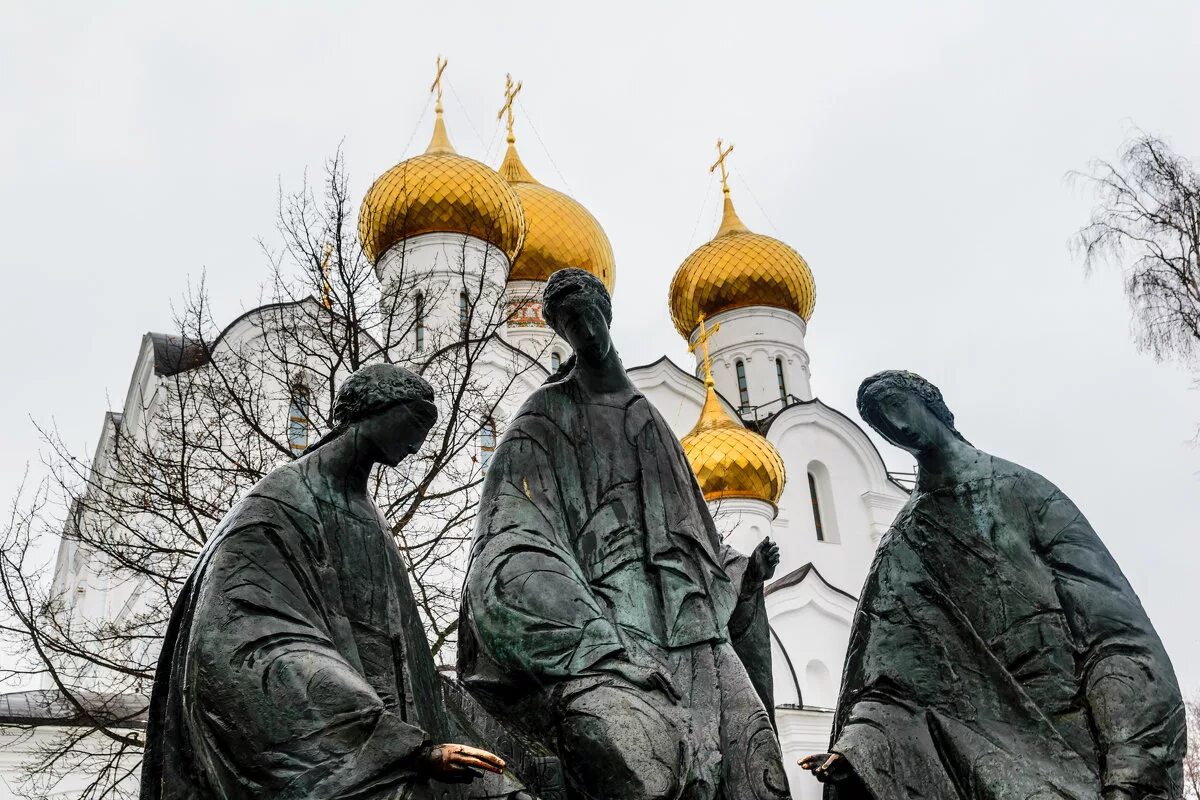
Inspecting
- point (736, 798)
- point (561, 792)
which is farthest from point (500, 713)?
point (736, 798)

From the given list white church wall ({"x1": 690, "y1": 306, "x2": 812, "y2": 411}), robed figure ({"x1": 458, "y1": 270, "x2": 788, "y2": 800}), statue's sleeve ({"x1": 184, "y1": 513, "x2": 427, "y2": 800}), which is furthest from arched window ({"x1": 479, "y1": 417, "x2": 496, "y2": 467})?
white church wall ({"x1": 690, "y1": 306, "x2": 812, "y2": 411})

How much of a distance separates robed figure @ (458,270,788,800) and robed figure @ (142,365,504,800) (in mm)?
270

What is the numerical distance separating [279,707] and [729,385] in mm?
29760

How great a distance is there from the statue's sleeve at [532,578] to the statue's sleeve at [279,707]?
0.50m

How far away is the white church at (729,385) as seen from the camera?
2122cm

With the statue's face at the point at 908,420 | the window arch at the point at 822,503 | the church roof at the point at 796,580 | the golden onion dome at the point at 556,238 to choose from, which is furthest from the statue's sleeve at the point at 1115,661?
the window arch at the point at 822,503

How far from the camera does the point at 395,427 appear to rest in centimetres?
333

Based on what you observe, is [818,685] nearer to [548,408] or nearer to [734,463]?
[734,463]

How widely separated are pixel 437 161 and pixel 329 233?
10368mm

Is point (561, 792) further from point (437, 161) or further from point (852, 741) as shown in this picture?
point (437, 161)

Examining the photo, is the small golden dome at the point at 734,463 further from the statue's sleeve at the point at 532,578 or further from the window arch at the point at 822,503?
the statue's sleeve at the point at 532,578

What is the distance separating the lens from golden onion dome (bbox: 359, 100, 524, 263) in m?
21.7

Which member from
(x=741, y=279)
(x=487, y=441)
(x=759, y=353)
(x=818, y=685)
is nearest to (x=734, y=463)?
(x=818, y=685)

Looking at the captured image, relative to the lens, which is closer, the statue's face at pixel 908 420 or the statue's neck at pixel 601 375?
the statue's face at pixel 908 420
